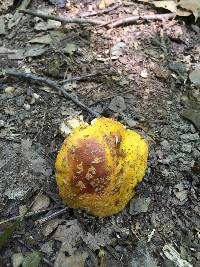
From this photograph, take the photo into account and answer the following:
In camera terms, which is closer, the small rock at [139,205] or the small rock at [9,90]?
the small rock at [139,205]

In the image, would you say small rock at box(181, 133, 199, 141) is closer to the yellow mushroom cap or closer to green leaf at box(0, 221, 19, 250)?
the yellow mushroom cap

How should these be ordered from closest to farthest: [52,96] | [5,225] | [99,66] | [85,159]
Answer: [85,159], [5,225], [52,96], [99,66]

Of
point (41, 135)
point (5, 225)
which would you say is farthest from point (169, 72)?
point (5, 225)

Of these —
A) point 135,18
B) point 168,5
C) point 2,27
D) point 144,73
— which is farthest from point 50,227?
point 168,5

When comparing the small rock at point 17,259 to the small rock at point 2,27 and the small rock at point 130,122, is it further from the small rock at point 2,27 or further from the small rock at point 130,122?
the small rock at point 2,27

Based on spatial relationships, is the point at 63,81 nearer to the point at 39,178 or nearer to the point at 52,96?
the point at 52,96

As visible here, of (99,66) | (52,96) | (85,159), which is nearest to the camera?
(85,159)

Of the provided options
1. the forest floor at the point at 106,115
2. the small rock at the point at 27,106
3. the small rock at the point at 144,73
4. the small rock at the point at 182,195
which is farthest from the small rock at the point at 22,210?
the small rock at the point at 144,73
